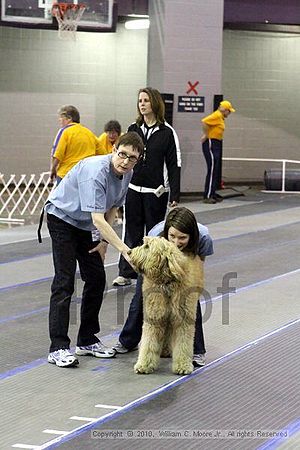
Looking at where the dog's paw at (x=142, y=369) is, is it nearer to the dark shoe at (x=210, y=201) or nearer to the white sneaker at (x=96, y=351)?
the white sneaker at (x=96, y=351)

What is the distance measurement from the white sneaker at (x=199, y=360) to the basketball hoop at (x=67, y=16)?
10189 millimetres

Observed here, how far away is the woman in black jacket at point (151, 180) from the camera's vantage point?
8383 mm

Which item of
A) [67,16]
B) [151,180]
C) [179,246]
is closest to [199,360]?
[179,246]

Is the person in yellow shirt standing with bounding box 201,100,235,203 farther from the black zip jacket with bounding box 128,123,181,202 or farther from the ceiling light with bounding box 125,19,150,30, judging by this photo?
the black zip jacket with bounding box 128,123,181,202

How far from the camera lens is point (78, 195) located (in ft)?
19.8

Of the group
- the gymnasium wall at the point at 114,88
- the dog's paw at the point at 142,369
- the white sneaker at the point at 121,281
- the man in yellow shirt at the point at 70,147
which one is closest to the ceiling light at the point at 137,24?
the gymnasium wall at the point at 114,88

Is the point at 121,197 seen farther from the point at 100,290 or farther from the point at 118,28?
the point at 118,28

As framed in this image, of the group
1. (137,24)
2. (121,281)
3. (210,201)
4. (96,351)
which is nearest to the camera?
(96,351)

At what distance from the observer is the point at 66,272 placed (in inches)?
241

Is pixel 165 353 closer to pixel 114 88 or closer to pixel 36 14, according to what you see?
pixel 36 14

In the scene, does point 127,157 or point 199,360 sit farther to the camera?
point 199,360

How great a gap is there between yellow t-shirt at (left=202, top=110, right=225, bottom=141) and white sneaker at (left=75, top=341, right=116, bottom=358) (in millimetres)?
10208

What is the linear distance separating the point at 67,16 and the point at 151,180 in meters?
7.84

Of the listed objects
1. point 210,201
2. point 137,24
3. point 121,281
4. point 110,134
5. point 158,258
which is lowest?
point 210,201
